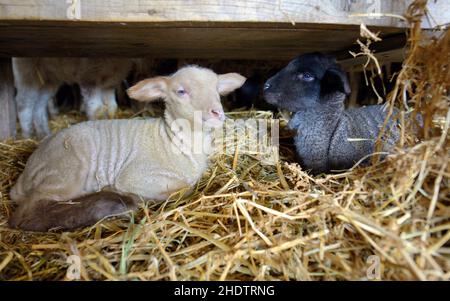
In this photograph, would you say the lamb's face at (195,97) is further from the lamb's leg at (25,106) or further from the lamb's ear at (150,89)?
the lamb's leg at (25,106)

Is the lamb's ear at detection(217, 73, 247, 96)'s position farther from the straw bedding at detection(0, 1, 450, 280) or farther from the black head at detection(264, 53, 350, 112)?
the straw bedding at detection(0, 1, 450, 280)

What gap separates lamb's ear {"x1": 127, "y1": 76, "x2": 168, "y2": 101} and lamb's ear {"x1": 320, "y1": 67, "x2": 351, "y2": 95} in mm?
1178

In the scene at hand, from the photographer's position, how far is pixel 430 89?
6.30ft

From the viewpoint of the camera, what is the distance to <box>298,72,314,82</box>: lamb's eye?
2.72m

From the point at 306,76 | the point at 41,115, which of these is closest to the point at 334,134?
the point at 306,76

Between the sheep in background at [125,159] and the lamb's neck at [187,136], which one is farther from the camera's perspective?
the lamb's neck at [187,136]

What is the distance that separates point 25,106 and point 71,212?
10.2ft

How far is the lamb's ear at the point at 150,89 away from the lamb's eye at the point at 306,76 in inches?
39.9

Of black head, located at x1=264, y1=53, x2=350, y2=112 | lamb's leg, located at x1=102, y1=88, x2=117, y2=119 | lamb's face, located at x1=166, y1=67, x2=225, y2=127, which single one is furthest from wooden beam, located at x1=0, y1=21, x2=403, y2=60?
lamb's leg, located at x1=102, y1=88, x2=117, y2=119

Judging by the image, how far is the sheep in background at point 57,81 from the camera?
4684mm

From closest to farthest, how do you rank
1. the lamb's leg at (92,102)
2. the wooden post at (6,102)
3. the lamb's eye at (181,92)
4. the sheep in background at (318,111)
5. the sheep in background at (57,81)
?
1. the lamb's eye at (181,92)
2. the sheep in background at (318,111)
3. the wooden post at (6,102)
4. the sheep in background at (57,81)
5. the lamb's leg at (92,102)

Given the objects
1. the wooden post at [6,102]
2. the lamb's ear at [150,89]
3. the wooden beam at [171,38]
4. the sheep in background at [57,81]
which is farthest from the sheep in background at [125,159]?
the sheep in background at [57,81]

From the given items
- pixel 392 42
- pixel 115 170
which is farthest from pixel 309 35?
pixel 115 170

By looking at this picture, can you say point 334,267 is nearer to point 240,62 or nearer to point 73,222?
point 73,222
